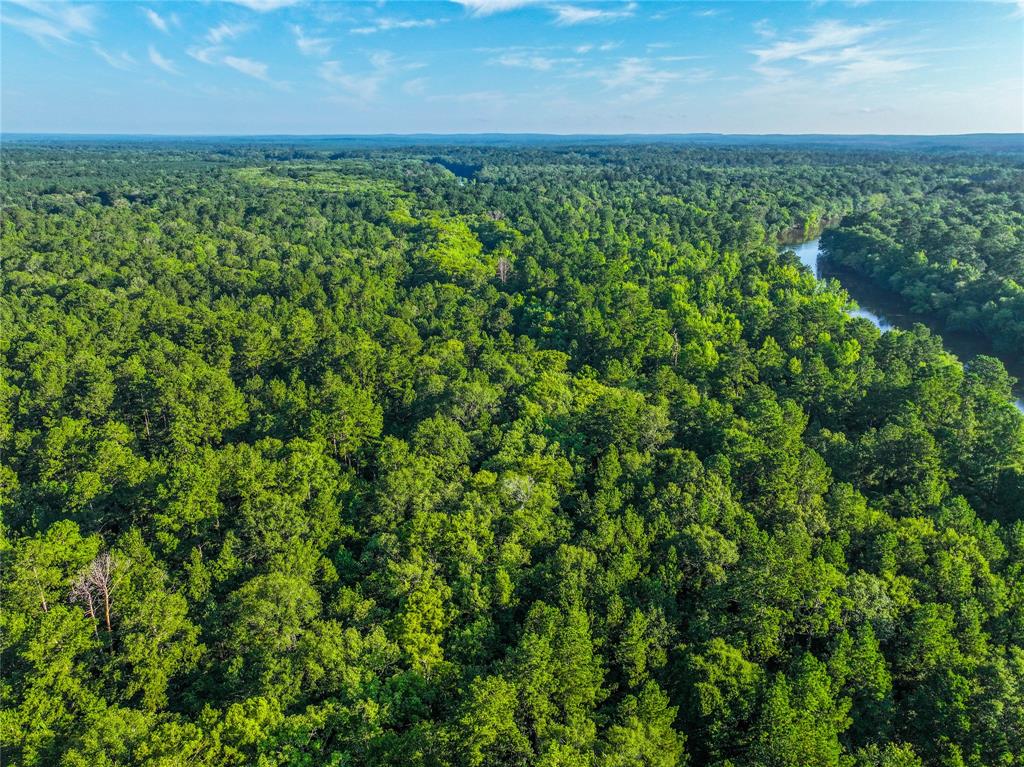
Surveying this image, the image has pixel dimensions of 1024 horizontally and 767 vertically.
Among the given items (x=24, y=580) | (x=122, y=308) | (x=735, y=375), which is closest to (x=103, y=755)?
(x=24, y=580)

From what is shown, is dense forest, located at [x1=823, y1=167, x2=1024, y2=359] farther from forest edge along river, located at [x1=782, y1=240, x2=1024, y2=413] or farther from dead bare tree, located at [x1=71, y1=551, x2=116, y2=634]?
dead bare tree, located at [x1=71, y1=551, x2=116, y2=634]

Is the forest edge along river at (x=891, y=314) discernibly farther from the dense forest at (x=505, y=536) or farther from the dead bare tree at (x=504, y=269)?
the dead bare tree at (x=504, y=269)

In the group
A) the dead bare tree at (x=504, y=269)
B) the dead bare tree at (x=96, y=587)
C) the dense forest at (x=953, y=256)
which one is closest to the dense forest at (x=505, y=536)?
the dead bare tree at (x=96, y=587)

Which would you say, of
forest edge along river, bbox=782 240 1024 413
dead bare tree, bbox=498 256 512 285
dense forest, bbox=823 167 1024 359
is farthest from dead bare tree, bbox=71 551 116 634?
dense forest, bbox=823 167 1024 359

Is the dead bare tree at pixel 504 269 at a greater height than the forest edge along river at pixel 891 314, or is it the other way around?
the dead bare tree at pixel 504 269

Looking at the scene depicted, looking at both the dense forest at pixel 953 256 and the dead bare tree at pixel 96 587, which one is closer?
the dead bare tree at pixel 96 587

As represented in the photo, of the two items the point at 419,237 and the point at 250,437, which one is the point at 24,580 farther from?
the point at 419,237
